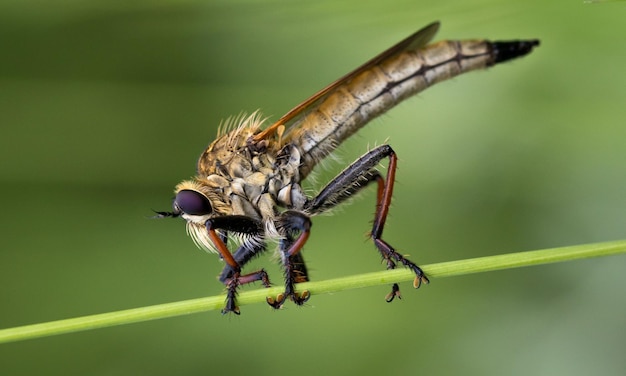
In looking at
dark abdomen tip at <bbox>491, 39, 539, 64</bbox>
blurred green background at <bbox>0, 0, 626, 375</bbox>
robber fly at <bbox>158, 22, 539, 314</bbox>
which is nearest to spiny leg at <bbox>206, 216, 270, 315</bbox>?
robber fly at <bbox>158, 22, 539, 314</bbox>

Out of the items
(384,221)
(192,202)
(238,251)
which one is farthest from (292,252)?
(238,251)

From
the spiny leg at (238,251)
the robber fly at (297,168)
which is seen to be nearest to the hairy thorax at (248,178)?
the robber fly at (297,168)

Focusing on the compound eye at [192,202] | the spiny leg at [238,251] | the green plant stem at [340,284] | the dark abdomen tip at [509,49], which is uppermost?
the dark abdomen tip at [509,49]

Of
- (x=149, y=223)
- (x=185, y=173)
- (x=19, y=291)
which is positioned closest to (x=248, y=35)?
(x=185, y=173)

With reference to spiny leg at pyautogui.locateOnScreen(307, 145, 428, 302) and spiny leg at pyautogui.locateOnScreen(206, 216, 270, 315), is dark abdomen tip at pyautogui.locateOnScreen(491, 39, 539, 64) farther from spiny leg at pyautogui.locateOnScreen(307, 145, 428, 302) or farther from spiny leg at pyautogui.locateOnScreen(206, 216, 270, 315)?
spiny leg at pyautogui.locateOnScreen(206, 216, 270, 315)

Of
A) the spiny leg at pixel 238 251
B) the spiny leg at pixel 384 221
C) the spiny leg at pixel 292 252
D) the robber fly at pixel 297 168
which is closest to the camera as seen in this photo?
the spiny leg at pixel 292 252

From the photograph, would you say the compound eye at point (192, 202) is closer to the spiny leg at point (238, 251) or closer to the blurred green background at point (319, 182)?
the spiny leg at point (238, 251)

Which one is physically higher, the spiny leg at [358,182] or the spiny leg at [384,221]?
the spiny leg at [358,182]

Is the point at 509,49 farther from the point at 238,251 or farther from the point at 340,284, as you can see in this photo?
the point at 340,284
